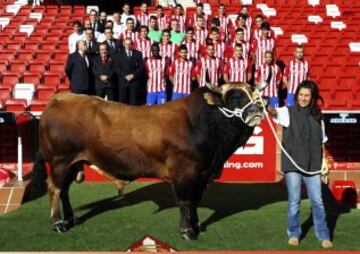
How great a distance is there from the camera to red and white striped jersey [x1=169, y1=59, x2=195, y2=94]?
12.4m

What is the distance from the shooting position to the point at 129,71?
1209 cm

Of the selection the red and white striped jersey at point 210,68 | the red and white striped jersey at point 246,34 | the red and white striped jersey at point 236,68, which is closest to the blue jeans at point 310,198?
the red and white striped jersey at point 210,68

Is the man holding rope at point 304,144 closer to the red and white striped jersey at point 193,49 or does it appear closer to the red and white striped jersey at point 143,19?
the red and white striped jersey at point 193,49

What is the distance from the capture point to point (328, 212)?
9109 millimetres

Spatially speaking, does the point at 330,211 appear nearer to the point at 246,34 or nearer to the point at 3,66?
the point at 246,34

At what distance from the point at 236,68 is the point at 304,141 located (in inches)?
222

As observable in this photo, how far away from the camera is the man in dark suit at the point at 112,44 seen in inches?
483

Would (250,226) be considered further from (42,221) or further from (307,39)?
(307,39)

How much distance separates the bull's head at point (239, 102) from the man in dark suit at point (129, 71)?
176 inches

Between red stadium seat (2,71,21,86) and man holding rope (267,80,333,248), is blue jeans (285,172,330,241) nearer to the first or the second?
man holding rope (267,80,333,248)

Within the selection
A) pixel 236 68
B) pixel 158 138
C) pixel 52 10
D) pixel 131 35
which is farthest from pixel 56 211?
pixel 52 10

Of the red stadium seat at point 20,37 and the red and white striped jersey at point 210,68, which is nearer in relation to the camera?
the red and white striped jersey at point 210,68

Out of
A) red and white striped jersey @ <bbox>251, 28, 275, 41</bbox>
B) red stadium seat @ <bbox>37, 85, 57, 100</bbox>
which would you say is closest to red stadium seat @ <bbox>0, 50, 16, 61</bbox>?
red stadium seat @ <bbox>37, 85, 57, 100</bbox>

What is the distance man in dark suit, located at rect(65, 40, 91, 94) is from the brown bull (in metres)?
3.61
